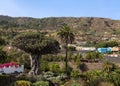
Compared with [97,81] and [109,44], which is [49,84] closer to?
[97,81]

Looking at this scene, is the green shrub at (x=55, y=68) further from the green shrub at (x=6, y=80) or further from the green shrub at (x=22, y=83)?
the green shrub at (x=22, y=83)

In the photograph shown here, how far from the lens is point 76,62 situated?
102 metres

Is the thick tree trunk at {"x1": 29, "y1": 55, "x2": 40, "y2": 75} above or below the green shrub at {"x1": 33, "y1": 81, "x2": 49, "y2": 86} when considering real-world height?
above

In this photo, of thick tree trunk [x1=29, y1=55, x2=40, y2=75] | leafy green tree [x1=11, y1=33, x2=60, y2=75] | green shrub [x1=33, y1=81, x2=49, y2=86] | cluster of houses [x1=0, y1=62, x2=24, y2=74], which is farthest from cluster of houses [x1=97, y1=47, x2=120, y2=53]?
green shrub [x1=33, y1=81, x2=49, y2=86]

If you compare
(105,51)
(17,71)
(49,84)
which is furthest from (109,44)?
(49,84)

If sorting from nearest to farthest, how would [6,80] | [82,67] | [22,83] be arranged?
[22,83] < [6,80] < [82,67]

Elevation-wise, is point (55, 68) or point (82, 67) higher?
point (55, 68)

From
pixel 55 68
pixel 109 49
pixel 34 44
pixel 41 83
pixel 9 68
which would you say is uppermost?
pixel 34 44

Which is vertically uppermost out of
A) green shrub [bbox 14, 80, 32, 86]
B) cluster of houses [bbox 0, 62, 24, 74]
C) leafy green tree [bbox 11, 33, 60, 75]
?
leafy green tree [bbox 11, 33, 60, 75]

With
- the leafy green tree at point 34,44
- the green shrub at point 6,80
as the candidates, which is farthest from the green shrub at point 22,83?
the leafy green tree at point 34,44

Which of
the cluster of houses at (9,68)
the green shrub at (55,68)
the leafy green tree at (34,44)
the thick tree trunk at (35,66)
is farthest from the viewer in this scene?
the green shrub at (55,68)

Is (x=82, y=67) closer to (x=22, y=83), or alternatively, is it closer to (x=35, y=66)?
(x=35, y=66)

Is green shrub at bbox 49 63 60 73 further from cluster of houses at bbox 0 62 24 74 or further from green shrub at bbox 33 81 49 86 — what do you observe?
green shrub at bbox 33 81 49 86

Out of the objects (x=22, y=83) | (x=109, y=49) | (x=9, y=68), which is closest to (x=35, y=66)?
(x=9, y=68)
